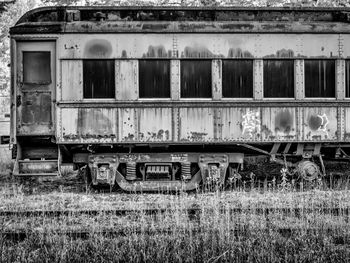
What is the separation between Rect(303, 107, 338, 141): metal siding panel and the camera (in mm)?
9961

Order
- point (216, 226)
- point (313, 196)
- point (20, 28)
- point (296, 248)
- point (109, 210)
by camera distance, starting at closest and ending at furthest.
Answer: point (296, 248), point (216, 226), point (109, 210), point (313, 196), point (20, 28)

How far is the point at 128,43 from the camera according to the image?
32.1 feet

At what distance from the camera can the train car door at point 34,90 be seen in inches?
384

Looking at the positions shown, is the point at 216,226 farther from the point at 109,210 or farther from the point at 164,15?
the point at 164,15

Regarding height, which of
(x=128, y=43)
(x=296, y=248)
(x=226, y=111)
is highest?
(x=128, y=43)

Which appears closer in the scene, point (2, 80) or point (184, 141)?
point (184, 141)

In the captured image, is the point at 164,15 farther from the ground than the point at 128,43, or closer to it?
farther from the ground

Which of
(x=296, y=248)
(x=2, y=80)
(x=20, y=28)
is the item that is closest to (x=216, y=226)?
(x=296, y=248)

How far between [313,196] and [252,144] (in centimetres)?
185

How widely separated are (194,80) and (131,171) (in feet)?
7.76

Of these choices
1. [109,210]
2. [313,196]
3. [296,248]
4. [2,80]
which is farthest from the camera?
[2,80]

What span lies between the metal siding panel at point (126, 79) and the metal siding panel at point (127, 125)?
11.5 inches

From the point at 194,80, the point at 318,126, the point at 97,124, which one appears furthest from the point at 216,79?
the point at 97,124

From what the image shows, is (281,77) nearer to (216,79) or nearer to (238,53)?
(238,53)
